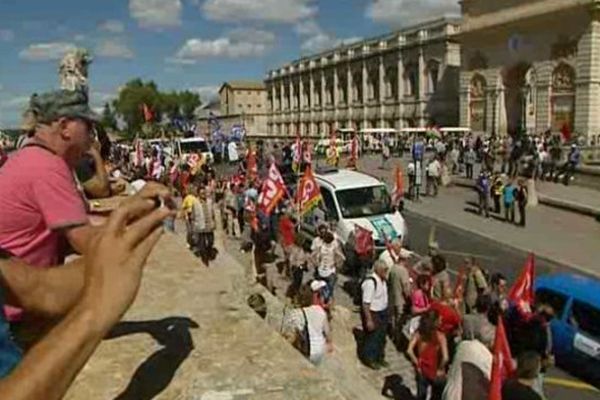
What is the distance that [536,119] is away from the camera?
50125mm

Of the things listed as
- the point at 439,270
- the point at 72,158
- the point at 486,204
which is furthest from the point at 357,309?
the point at 486,204

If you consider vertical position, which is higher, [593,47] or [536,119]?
[593,47]

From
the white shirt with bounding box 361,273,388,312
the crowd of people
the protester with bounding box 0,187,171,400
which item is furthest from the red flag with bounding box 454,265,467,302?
the protester with bounding box 0,187,171,400

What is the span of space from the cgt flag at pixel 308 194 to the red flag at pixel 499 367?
370 inches

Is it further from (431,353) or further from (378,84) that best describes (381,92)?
(431,353)

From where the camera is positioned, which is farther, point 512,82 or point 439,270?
point 512,82

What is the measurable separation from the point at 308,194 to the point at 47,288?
1384cm

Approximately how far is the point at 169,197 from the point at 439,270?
8625mm

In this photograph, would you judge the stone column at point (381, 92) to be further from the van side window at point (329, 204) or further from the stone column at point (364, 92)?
the van side window at point (329, 204)

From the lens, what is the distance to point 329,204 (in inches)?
671

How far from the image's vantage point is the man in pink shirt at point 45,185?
119 inches

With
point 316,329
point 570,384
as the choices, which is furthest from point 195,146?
point 316,329

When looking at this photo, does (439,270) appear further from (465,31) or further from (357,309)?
(465,31)

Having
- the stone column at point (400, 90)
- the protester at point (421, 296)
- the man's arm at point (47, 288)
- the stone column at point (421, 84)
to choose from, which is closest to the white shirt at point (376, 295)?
the protester at point (421, 296)
